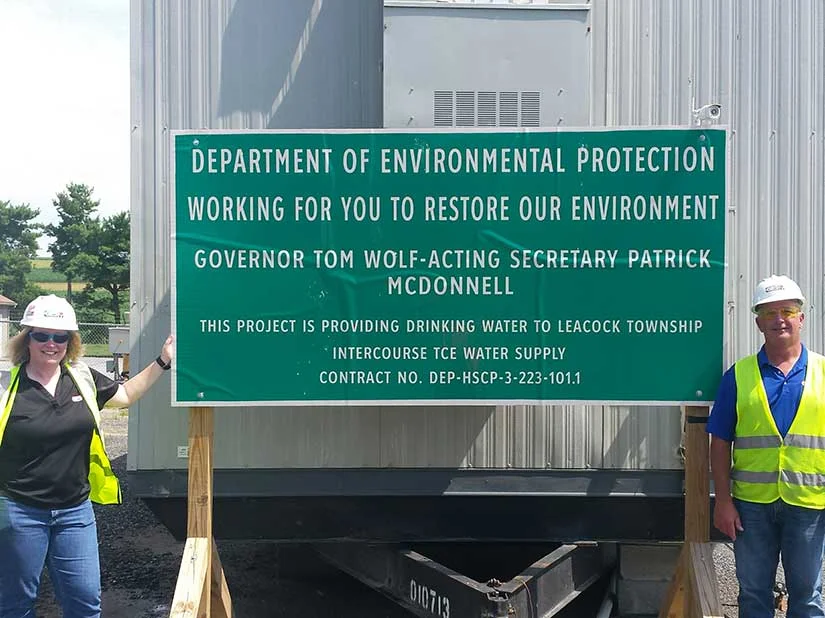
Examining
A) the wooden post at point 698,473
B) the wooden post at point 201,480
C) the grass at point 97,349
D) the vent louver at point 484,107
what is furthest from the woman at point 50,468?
the grass at point 97,349

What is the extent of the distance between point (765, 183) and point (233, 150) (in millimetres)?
2335

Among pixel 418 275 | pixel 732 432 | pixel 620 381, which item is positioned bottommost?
pixel 732 432

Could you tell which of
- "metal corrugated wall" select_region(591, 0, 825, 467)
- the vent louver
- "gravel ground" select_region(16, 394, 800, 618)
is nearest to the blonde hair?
"gravel ground" select_region(16, 394, 800, 618)

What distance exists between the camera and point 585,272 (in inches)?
121

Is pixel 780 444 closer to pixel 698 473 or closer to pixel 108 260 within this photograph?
pixel 698 473

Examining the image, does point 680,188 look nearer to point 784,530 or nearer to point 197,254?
point 784,530

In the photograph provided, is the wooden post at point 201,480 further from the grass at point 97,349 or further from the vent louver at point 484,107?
the grass at point 97,349

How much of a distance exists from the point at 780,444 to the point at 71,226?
53.3m

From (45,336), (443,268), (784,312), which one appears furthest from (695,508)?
(45,336)

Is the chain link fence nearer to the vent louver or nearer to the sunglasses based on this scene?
the sunglasses

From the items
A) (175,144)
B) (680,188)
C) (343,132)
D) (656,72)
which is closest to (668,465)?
(680,188)

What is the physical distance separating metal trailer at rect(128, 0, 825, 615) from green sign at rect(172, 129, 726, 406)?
366mm

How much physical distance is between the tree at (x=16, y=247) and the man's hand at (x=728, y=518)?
5318cm

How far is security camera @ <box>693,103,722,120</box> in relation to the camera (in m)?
3.19
